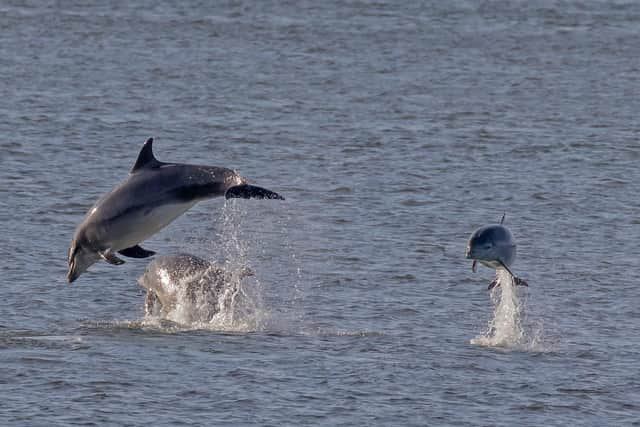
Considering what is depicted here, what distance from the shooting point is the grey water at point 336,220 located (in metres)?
18.2

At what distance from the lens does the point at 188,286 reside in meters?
22.0

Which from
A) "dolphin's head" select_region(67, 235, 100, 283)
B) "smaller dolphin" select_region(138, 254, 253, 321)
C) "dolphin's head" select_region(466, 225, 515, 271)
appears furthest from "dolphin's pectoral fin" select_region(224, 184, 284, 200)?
"smaller dolphin" select_region(138, 254, 253, 321)

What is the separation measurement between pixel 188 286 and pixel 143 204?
10.7ft

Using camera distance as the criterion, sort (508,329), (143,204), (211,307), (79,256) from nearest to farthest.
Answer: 1. (143,204)
2. (79,256)
3. (508,329)
4. (211,307)

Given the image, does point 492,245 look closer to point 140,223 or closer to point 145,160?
point 140,223

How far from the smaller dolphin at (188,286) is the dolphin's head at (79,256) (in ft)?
7.64

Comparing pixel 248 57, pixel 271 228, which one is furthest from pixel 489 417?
pixel 248 57

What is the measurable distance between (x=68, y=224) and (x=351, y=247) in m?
4.66

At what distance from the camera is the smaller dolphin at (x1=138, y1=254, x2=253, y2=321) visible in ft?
71.7

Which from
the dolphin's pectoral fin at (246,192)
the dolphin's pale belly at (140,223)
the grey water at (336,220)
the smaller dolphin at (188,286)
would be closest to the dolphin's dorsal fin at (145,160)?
the dolphin's pale belly at (140,223)

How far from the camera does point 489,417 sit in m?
17.4

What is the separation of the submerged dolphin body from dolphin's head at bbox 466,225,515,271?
2841 mm

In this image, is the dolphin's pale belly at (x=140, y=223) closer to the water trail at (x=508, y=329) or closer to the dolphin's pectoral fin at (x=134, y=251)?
the dolphin's pectoral fin at (x=134, y=251)

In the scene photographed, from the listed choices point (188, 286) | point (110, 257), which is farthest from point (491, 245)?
point (188, 286)
